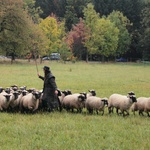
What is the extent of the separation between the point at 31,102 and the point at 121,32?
71173 millimetres

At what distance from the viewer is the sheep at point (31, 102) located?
13859 mm

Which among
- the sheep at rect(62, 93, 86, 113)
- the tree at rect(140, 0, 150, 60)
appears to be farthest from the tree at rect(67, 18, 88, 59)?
the sheep at rect(62, 93, 86, 113)

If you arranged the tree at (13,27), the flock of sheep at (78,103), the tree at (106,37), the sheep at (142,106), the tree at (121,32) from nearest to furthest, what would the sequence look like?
1. the sheep at (142,106)
2. the flock of sheep at (78,103)
3. the tree at (13,27)
4. the tree at (106,37)
5. the tree at (121,32)

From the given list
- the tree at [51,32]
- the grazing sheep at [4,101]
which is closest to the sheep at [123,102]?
the grazing sheep at [4,101]

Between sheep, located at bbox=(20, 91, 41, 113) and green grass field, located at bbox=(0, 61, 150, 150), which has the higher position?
sheep, located at bbox=(20, 91, 41, 113)

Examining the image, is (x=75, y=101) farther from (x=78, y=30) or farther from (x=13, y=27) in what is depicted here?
(x=78, y=30)

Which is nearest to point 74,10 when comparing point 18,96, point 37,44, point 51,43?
point 51,43

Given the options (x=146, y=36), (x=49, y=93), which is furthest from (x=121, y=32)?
(x=49, y=93)

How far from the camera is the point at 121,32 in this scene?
271 feet

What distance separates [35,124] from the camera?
38.4ft

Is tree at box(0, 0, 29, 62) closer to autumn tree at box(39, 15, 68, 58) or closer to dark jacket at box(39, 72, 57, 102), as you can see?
autumn tree at box(39, 15, 68, 58)

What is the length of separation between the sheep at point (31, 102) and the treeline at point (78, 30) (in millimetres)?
44993

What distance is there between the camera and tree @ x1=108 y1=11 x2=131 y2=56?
81.2m

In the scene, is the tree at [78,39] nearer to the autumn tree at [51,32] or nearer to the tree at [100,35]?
the tree at [100,35]
